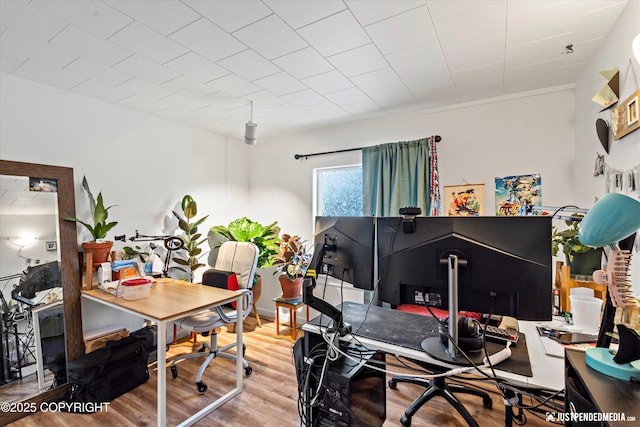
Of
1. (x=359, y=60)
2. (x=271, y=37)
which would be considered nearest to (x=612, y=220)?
(x=359, y=60)

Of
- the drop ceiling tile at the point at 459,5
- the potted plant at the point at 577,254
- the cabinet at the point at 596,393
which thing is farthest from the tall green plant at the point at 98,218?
the potted plant at the point at 577,254

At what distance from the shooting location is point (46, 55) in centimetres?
202

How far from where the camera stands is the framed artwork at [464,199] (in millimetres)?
2875

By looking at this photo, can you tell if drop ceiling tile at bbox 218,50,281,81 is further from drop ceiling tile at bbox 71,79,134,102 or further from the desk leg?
the desk leg

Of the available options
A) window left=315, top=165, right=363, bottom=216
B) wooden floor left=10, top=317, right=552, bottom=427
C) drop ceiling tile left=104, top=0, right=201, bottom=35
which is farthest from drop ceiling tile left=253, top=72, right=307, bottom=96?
wooden floor left=10, top=317, right=552, bottom=427

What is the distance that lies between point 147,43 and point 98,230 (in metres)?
1.65

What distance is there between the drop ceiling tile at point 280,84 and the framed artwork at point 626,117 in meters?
2.04

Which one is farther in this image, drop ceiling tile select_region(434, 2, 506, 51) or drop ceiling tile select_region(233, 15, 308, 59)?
Answer: drop ceiling tile select_region(233, 15, 308, 59)

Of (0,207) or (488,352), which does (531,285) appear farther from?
(0,207)

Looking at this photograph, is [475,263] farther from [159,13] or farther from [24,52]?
[24,52]

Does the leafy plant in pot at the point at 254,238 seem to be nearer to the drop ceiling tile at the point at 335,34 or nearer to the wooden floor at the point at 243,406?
the wooden floor at the point at 243,406

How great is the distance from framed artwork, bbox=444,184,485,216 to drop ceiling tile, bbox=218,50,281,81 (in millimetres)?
2003

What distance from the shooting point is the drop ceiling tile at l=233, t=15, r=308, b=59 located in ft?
5.59

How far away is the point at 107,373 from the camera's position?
225 centimetres
